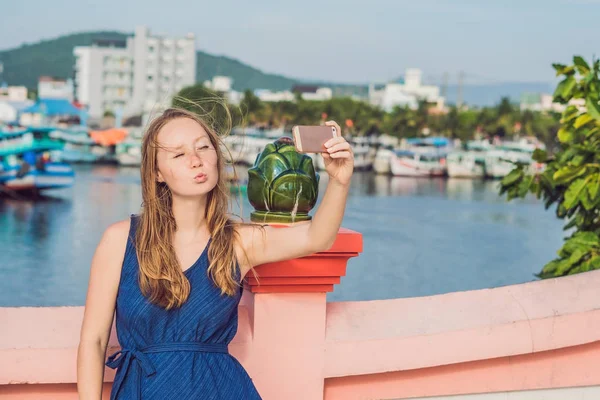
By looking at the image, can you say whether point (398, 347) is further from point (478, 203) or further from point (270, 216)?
point (478, 203)

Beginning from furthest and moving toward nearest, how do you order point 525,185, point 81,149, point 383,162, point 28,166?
point 81,149, point 383,162, point 28,166, point 525,185

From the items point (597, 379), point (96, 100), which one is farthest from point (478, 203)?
point (96, 100)

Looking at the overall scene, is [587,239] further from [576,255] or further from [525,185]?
[525,185]

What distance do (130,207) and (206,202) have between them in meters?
35.0

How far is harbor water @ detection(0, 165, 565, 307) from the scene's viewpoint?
21234 mm

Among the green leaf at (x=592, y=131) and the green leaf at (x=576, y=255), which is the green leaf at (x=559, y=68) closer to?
the green leaf at (x=592, y=131)

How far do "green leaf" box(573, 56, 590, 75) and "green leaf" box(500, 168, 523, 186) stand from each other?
0.78m

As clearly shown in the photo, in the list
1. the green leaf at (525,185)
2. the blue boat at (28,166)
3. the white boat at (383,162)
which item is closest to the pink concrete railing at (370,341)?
the green leaf at (525,185)

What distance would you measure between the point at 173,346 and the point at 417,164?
60120 millimetres

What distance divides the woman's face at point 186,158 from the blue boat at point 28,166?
132 ft

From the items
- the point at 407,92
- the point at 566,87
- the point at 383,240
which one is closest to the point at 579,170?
the point at 566,87

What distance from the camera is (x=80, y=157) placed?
67312 millimetres

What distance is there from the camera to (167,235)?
1940 millimetres

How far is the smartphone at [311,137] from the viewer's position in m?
1.76
